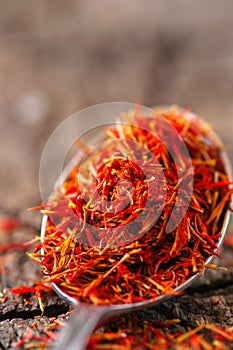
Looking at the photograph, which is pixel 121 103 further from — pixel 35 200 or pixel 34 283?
pixel 34 283

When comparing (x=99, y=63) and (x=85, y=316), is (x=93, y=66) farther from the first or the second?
(x=85, y=316)

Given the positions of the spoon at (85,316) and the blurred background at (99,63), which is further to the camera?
the blurred background at (99,63)


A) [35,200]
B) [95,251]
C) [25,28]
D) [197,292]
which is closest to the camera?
[95,251]

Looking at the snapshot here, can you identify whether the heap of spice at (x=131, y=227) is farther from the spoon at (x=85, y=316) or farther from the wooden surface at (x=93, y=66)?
the wooden surface at (x=93, y=66)

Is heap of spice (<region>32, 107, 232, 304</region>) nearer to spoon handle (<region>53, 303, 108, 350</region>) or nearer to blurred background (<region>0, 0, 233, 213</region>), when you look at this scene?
spoon handle (<region>53, 303, 108, 350</region>)

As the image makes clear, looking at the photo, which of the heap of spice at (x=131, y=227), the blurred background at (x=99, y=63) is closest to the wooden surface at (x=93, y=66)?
the blurred background at (x=99, y=63)

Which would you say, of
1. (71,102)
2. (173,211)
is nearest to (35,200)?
(71,102)

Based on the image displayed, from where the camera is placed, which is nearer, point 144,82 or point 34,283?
point 34,283
